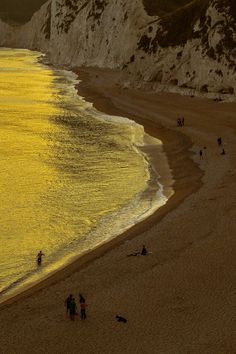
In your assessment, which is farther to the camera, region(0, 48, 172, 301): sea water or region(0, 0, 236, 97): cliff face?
region(0, 0, 236, 97): cliff face

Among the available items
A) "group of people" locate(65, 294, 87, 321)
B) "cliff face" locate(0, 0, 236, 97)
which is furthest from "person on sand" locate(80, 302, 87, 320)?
"cliff face" locate(0, 0, 236, 97)

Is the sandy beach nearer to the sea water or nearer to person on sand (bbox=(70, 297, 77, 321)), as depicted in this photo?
person on sand (bbox=(70, 297, 77, 321))

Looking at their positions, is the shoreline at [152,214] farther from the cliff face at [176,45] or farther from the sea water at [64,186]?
the cliff face at [176,45]

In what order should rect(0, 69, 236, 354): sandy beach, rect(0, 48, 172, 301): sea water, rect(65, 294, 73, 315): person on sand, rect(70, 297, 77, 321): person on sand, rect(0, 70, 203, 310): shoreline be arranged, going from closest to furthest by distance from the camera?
rect(0, 69, 236, 354): sandy beach → rect(70, 297, 77, 321): person on sand → rect(65, 294, 73, 315): person on sand → rect(0, 70, 203, 310): shoreline → rect(0, 48, 172, 301): sea water

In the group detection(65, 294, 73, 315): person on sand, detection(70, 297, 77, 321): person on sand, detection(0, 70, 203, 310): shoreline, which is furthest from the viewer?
detection(0, 70, 203, 310): shoreline

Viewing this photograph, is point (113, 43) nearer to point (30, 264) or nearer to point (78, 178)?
point (78, 178)

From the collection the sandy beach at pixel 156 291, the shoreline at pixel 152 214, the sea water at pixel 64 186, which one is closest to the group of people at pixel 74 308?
the sandy beach at pixel 156 291

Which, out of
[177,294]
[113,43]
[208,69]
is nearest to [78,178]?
[177,294]

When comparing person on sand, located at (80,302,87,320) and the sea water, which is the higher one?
person on sand, located at (80,302,87,320)
